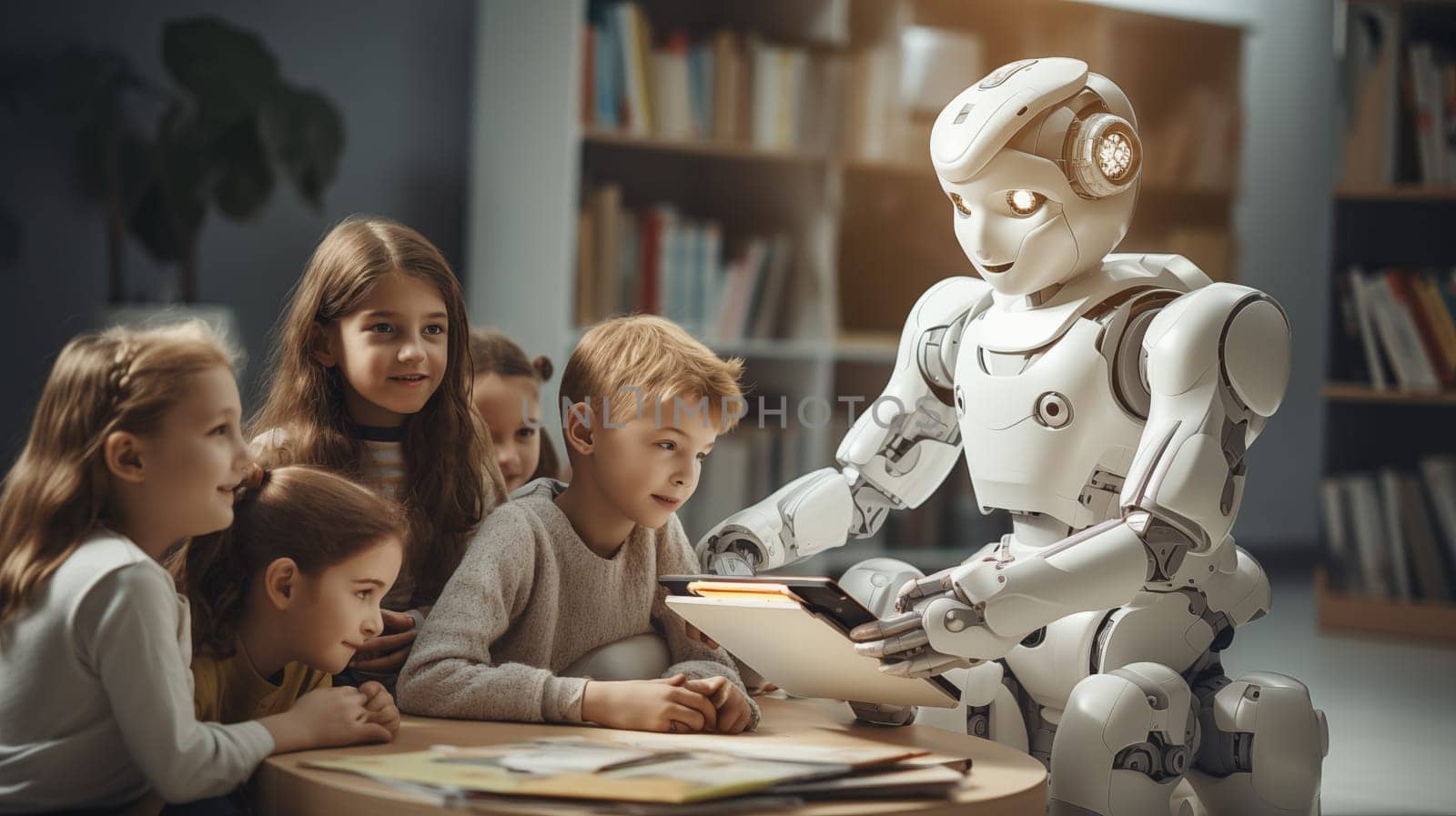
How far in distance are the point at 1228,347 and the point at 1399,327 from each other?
2552 millimetres

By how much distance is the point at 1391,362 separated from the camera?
3.51 meters

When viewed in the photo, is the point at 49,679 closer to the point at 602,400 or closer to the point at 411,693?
the point at 411,693

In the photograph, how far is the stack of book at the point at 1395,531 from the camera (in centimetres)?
350

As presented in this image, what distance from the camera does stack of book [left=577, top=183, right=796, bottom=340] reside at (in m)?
3.15

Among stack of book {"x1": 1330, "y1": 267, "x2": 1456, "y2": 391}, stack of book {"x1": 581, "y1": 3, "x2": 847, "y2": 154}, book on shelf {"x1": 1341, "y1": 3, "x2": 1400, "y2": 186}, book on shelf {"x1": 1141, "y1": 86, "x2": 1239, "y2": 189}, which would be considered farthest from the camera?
book on shelf {"x1": 1141, "y1": 86, "x2": 1239, "y2": 189}

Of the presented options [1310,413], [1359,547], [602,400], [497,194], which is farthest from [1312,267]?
[602,400]

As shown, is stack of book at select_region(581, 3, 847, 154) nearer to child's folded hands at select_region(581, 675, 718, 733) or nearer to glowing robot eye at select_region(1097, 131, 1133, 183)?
glowing robot eye at select_region(1097, 131, 1133, 183)

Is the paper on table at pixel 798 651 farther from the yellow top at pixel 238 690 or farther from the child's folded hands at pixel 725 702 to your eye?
the yellow top at pixel 238 690

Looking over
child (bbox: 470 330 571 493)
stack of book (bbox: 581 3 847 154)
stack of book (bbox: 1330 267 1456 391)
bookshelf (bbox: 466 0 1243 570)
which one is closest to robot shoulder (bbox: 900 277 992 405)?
child (bbox: 470 330 571 493)

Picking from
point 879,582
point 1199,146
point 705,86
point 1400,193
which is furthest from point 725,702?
point 1199,146

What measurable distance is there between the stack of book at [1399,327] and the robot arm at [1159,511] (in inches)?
97.4

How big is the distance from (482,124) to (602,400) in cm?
213

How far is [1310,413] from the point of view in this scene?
16.0 ft

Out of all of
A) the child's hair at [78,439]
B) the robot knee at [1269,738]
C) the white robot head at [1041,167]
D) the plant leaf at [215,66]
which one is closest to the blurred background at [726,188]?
the plant leaf at [215,66]
